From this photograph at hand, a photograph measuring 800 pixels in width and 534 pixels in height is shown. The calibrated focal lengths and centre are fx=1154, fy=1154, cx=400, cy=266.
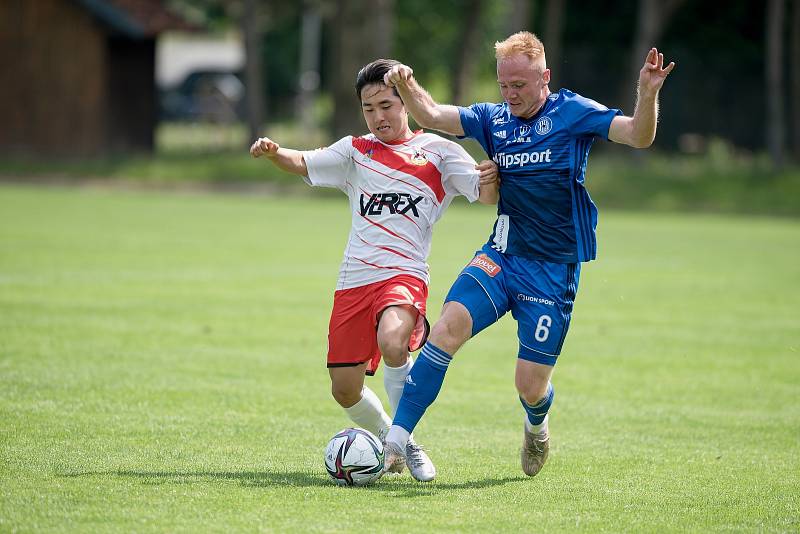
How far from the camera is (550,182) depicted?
644 cm

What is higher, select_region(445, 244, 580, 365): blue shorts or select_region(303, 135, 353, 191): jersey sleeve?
select_region(303, 135, 353, 191): jersey sleeve

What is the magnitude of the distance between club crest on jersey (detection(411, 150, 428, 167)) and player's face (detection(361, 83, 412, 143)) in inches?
6.4

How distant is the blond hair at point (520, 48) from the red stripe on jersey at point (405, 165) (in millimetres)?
781

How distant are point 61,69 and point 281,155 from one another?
3096 cm

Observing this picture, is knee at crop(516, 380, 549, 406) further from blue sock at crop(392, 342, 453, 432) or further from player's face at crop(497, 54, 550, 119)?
player's face at crop(497, 54, 550, 119)

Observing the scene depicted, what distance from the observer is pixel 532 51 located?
20.5 feet

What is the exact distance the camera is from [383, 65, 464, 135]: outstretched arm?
6.22 metres

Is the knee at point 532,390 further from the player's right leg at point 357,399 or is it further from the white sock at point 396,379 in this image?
the player's right leg at point 357,399

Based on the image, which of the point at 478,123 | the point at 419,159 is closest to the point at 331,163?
the point at 419,159

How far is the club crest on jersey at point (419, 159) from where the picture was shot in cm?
665

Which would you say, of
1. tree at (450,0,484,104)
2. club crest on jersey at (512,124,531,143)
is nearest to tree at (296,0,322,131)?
tree at (450,0,484,104)

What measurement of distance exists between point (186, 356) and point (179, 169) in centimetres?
2431

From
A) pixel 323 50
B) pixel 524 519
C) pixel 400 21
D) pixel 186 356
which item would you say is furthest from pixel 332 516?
pixel 323 50

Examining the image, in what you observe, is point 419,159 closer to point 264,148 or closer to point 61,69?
point 264,148
